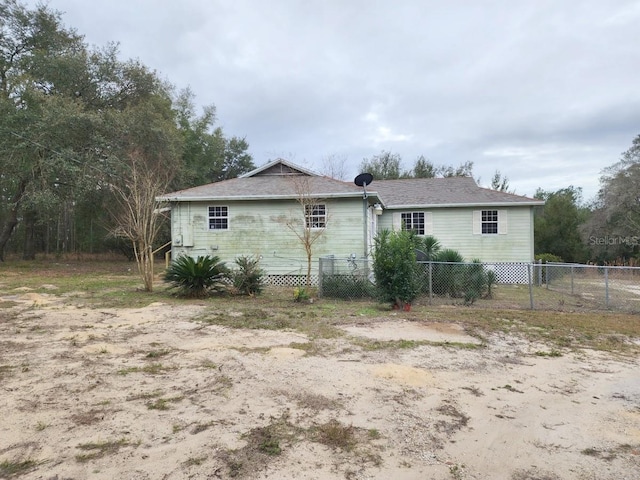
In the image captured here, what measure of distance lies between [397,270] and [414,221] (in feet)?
25.9

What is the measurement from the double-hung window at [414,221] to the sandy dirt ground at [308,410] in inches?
406

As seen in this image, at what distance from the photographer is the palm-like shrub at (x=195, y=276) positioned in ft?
32.4

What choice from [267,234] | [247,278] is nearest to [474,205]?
[267,234]

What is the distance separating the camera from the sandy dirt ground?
2.50 m

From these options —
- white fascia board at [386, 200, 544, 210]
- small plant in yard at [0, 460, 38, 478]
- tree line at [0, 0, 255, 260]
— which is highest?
tree line at [0, 0, 255, 260]

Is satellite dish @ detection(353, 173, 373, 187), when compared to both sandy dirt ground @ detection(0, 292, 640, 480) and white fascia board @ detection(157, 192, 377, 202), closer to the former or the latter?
white fascia board @ detection(157, 192, 377, 202)

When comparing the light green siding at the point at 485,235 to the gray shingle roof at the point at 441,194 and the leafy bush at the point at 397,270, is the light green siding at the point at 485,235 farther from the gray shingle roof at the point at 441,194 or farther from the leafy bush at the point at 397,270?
the leafy bush at the point at 397,270

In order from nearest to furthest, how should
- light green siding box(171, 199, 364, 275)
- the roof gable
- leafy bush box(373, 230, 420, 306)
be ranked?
leafy bush box(373, 230, 420, 306)
light green siding box(171, 199, 364, 275)
the roof gable

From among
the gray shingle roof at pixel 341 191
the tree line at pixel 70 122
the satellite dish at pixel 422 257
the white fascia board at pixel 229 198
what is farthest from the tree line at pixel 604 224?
the tree line at pixel 70 122

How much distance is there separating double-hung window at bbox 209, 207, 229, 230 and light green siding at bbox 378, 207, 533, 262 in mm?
7067

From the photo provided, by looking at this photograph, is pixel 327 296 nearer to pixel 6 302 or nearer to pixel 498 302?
pixel 498 302

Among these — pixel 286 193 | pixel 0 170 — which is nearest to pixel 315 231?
pixel 286 193

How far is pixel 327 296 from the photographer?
10172mm

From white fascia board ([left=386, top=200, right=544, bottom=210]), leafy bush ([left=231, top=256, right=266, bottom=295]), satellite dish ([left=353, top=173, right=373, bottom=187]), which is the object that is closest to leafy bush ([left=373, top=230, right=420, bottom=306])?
leafy bush ([left=231, top=256, right=266, bottom=295])
